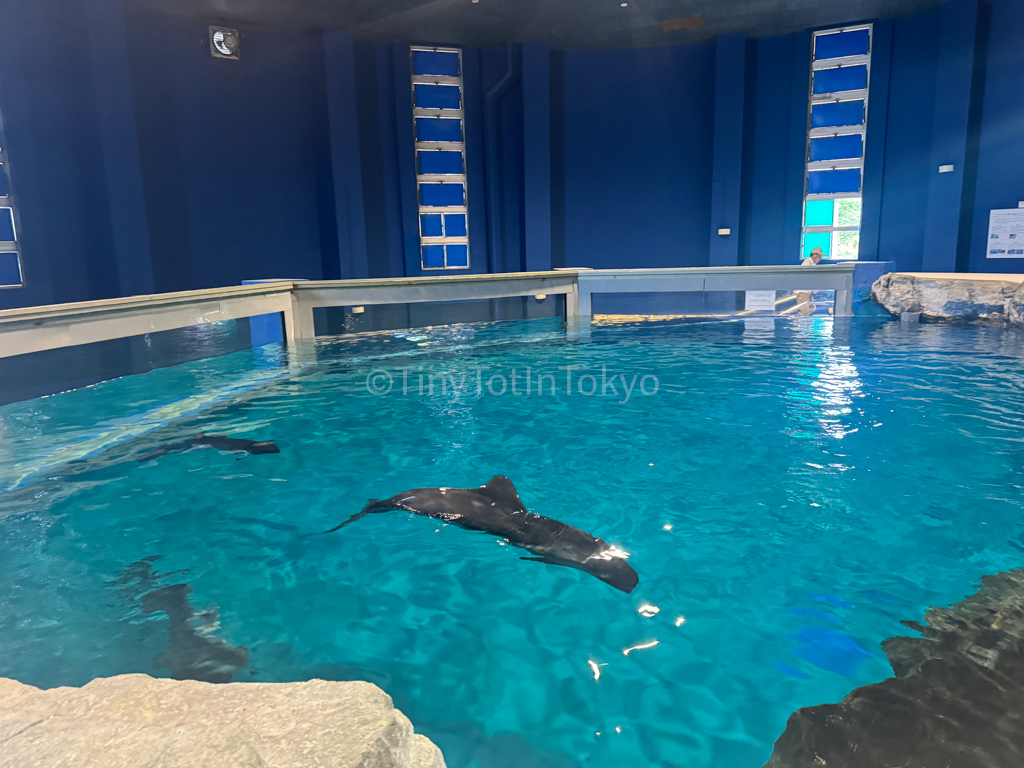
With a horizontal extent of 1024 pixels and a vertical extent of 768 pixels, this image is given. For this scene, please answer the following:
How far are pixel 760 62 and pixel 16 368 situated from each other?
47.3ft

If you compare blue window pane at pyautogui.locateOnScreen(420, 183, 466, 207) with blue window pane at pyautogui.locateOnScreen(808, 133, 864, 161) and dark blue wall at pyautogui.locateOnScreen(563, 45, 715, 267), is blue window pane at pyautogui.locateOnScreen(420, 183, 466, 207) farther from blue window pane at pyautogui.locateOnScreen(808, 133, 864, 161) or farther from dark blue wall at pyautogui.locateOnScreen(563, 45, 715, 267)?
blue window pane at pyautogui.locateOnScreen(808, 133, 864, 161)

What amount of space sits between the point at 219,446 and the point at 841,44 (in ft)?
48.2

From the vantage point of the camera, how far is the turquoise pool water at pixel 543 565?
2119mm

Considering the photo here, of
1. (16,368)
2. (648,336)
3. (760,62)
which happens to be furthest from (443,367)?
(760,62)

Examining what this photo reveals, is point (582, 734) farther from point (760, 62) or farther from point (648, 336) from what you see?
point (760, 62)

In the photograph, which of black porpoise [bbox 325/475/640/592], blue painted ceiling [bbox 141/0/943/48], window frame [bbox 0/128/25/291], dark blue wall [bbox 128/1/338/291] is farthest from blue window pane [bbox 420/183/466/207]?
black porpoise [bbox 325/475/640/592]

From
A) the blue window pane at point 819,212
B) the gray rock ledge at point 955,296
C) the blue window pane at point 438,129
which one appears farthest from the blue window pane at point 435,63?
the gray rock ledge at point 955,296

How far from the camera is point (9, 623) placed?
99.6 inches

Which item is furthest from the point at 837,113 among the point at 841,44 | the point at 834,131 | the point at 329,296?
the point at 329,296

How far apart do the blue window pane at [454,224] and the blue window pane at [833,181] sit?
7738 millimetres

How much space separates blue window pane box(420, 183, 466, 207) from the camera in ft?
48.7

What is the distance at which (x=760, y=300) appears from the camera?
1366cm

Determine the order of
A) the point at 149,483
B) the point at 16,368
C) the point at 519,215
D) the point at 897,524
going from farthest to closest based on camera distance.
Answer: the point at 519,215 < the point at 16,368 < the point at 149,483 < the point at 897,524

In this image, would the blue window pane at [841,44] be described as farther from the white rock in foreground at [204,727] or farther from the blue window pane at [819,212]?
the white rock in foreground at [204,727]
